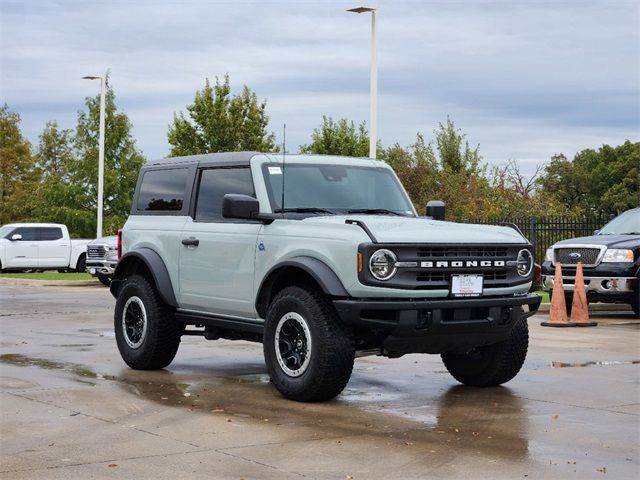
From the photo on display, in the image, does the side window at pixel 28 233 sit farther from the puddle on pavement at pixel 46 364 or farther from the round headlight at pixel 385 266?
the round headlight at pixel 385 266

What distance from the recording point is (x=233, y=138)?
48125mm

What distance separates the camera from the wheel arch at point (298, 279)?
9000mm

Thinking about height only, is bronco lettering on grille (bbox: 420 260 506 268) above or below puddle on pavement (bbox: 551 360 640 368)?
above

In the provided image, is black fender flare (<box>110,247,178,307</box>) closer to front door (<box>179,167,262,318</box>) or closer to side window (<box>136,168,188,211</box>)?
front door (<box>179,167,262,318</box>)

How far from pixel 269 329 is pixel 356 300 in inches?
38.5

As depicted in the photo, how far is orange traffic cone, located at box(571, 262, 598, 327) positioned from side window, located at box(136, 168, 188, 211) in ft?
26.1

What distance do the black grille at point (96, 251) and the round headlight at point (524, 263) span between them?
835 inches

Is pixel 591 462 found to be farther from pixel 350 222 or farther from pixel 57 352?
pixel 57 352

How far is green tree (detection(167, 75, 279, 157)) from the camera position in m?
47.8

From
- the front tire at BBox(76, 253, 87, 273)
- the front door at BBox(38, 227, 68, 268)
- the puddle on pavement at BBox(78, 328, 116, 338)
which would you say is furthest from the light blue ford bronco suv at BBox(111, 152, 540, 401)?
the front tire at BBox(76, 253, 87, 273)

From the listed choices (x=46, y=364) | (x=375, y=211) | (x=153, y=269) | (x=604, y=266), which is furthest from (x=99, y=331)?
(x=604, y=266)

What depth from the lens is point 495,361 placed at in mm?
10219

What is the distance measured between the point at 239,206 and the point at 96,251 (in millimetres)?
21079

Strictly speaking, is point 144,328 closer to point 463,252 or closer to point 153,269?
point 153,269
